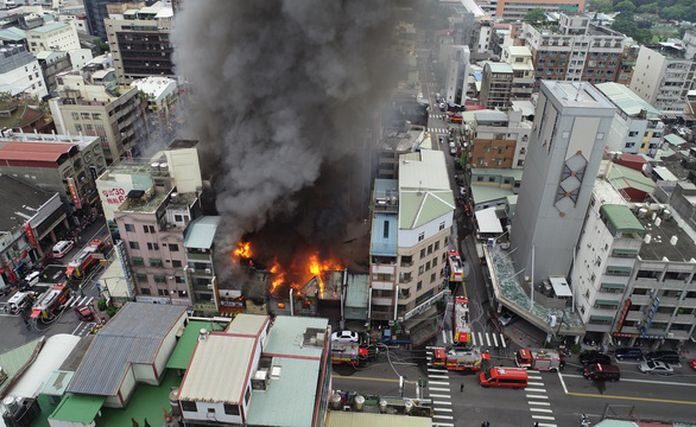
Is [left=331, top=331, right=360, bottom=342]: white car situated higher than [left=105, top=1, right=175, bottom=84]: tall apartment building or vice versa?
[left=105, top=1, right=175, bottom=84]: tall apartment building

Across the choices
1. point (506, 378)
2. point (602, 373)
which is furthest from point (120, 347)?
point (602, 373)

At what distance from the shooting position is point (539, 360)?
3078cm

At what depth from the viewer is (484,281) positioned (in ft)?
128

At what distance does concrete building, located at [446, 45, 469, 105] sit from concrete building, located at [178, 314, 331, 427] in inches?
2385

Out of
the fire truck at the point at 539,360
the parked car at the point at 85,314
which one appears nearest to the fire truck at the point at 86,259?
the parked car at the point at 85,314

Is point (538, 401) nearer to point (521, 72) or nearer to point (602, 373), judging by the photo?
point (602, 373)

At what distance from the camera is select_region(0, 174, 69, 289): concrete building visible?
38.2 meters

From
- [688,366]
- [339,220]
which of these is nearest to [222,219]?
[339,220]

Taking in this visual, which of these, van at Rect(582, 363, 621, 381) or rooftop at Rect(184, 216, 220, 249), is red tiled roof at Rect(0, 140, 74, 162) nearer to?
rooftop at Rect(184, 216, 220, 249)

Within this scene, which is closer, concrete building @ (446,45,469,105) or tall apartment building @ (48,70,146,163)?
tall apartment building @ (48,70,146,163)

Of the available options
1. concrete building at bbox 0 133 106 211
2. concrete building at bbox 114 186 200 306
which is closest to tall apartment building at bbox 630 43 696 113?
concrete building at bbox 114 186 200 306

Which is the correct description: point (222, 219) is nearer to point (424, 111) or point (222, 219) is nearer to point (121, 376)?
point (121, 376)

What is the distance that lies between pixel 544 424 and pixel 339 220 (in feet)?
69.5

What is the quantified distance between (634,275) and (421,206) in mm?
→ 13337
